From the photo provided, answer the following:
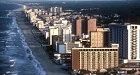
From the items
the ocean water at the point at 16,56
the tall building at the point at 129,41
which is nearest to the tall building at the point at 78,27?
the ocean water at the point at 16,56

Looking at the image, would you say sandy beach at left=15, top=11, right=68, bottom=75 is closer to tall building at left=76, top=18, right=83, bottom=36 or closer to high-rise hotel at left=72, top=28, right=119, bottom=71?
high-rise hotel at left=72, top=28, right=119, bottom=71

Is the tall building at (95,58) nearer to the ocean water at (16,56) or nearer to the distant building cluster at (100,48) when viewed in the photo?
the distant building cluster at (100,48)

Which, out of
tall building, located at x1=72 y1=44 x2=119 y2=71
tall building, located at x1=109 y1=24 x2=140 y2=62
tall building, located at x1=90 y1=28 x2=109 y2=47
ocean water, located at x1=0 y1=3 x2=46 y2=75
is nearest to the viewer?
ocean water, located at x1=0 y1=3 x2=46 y2=75

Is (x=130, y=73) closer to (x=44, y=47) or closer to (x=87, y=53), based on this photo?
(x=87, y=53)

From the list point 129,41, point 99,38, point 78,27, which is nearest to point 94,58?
point 129,41

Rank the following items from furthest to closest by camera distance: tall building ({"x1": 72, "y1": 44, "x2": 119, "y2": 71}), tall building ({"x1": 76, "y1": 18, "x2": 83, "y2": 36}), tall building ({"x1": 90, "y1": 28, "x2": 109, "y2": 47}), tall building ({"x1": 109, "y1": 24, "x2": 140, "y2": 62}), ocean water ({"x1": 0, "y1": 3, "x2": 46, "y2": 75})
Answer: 1. tall building ({"x1": 76, "y1": 18, "x2": 83, "y2": 36})
2. tall building ({"x1": 90, "y1": 28, "x2": 109, "y2": 47})
3. tall building ({"x1": 109, "y1": 24, "x2": 140, "y2": 62})
4. tall building ({"x1": 72, "y1": 44, "x2": 119, "y2": 71})
5. ocean water ({"x1": 0, "y1": 3, "x2": 46, "y2": 75})

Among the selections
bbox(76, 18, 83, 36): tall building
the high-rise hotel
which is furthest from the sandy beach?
bbox(76, 18, 83, 36): tall building
